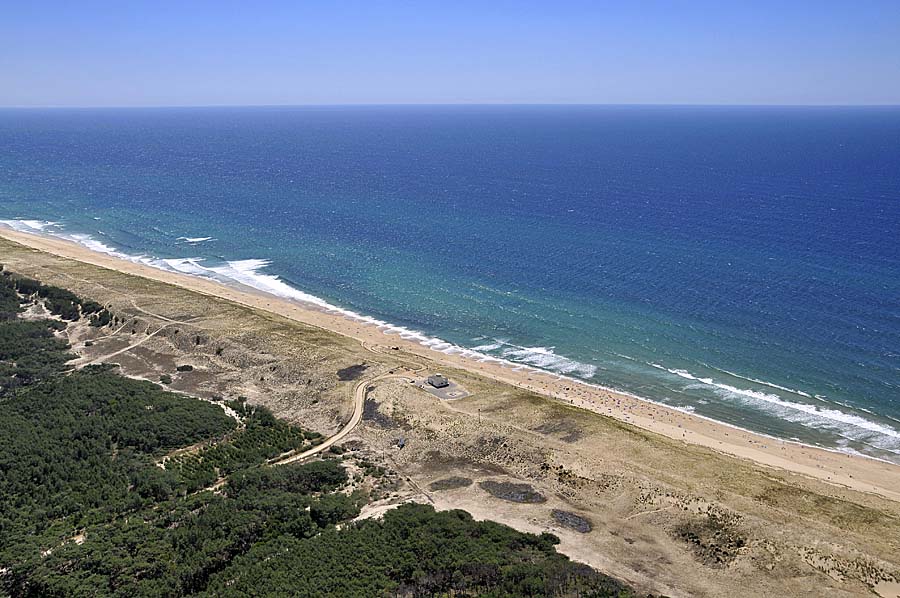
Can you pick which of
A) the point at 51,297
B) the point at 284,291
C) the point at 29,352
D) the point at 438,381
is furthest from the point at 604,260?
the point at 29,352

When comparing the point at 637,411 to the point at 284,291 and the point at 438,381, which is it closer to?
the point at 438,381

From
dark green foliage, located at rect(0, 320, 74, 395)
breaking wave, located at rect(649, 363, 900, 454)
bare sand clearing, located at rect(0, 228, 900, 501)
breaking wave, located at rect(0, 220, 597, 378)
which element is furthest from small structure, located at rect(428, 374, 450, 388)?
dark green foliage, located at rect(0, 320, 74, 395)

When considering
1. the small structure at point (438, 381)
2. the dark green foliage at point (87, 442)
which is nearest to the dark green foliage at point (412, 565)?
the dark green foliage at point (87, 442)

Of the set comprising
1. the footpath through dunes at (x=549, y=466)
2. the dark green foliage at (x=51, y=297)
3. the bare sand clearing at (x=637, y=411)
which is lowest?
the bare sand clearing at (x=637, y=411)

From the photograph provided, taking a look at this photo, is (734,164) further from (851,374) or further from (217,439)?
(217,439)

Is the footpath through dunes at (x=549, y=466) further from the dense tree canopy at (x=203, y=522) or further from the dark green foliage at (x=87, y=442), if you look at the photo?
the dark green foliage at (x=87, y=442)

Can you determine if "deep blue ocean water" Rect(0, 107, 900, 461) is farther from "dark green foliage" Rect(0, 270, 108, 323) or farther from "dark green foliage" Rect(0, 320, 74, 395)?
"dark green foliage" Rect(0, 320, 74, 395)
